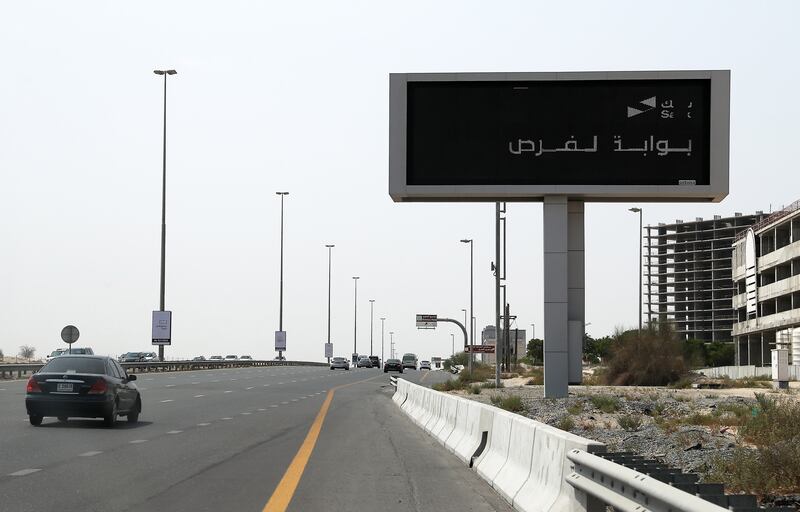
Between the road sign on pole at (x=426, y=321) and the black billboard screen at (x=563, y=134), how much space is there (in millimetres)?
38585

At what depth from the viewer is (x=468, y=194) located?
33.6m

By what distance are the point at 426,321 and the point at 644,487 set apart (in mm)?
66516

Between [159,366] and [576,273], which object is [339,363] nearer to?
[159,366]

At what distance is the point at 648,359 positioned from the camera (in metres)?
52.3

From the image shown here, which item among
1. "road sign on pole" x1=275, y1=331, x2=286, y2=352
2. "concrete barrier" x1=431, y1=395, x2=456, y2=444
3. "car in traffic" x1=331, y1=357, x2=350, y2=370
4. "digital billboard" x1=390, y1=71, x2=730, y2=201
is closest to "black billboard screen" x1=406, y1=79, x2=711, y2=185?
"digital billboard" x1=390, y1=71, x2=730, y2=201

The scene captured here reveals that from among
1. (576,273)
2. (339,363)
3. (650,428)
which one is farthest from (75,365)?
(339,363)

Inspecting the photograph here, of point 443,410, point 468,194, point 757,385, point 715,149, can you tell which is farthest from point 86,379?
point 757,385

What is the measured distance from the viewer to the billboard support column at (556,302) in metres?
34.0

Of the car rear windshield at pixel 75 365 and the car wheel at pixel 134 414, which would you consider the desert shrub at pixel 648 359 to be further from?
the car rear windshield at pixel 75 365

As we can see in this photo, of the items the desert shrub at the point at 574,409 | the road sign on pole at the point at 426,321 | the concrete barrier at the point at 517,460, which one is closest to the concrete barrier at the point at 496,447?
the concrete barrier at the point at 517,460

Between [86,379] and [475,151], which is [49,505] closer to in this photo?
[86,379]

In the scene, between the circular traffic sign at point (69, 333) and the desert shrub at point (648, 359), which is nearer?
the circular traffic sign at point (69, 333)

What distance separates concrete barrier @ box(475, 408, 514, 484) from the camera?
41.4ft

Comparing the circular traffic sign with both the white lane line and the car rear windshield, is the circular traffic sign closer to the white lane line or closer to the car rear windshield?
the car rear windshield
